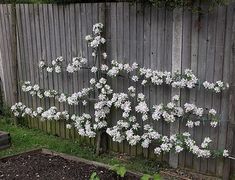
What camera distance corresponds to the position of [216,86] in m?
4.62

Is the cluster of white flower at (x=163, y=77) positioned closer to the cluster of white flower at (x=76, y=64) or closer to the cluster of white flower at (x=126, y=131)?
the cluster of white flower at (x=76, y=64)

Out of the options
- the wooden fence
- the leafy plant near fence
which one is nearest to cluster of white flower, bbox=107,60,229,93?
the leafy plant near fence

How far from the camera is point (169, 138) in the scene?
5.24 metres

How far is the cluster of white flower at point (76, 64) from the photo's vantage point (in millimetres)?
5828

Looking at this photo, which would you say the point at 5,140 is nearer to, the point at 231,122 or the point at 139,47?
the point at 139,47

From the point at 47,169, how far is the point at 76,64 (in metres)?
1.75

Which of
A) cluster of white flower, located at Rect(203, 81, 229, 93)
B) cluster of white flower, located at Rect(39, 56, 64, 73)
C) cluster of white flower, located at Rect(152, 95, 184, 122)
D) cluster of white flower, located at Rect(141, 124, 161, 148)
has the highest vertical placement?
cluster of white flower, located at Rect(39, 56, 64, 73)

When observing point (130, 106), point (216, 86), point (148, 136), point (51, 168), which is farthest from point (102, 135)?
point (216, 86)

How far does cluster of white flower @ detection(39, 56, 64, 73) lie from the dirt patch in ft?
5.12

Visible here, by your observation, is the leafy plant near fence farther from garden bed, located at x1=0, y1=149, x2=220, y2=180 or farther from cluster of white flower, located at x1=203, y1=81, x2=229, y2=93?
garden bed, located at x1=0, y1=149, x2=220, y2=180

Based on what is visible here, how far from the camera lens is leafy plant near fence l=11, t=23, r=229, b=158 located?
4.86 metres

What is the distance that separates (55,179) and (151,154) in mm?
1574

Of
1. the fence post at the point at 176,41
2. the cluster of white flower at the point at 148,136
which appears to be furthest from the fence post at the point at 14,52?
the fence post at the point at 176,41

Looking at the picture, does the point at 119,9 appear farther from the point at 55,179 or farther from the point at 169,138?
the point at 55,179
